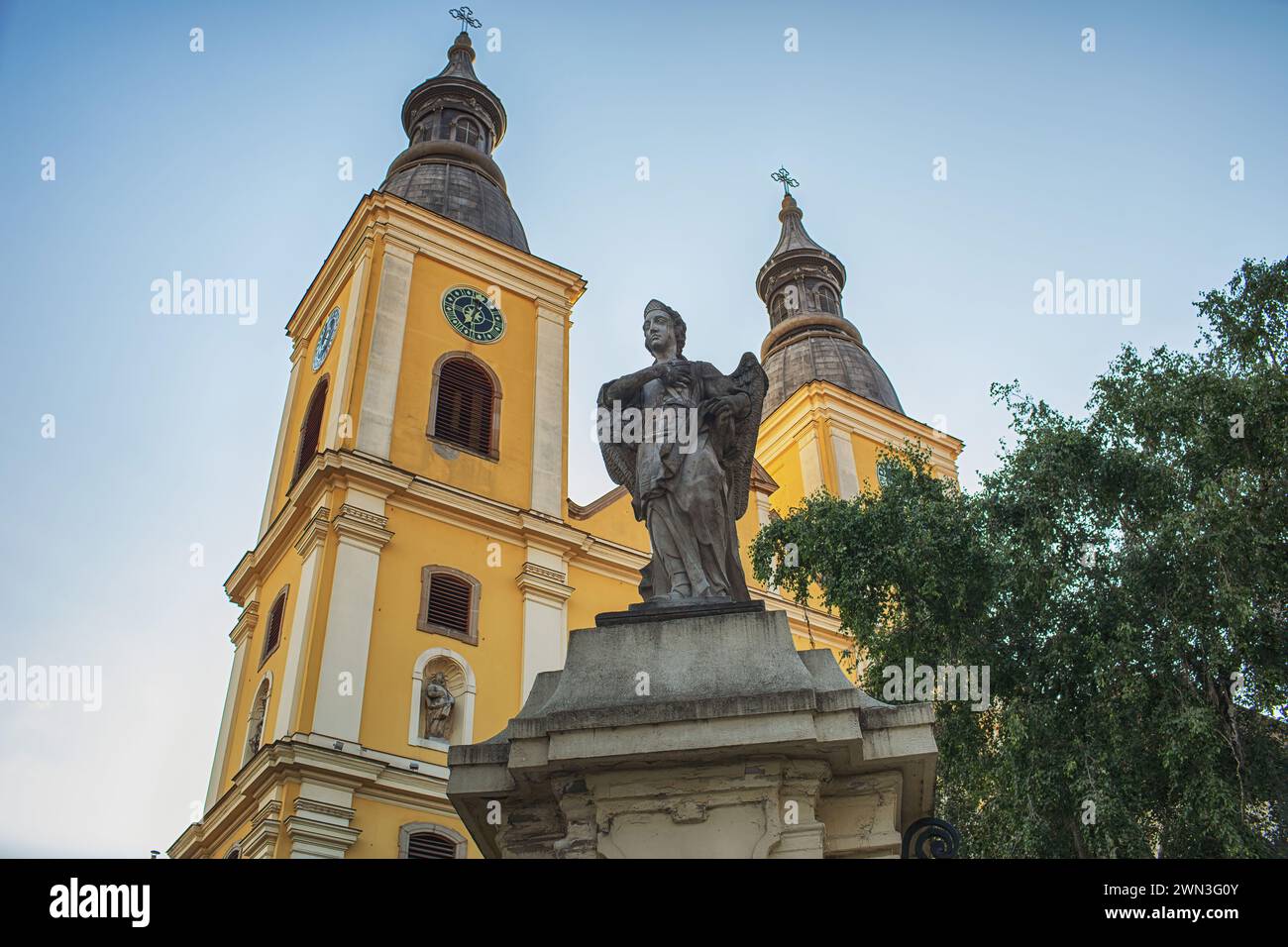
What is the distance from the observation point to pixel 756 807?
191 inches

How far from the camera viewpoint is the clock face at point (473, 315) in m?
24.7

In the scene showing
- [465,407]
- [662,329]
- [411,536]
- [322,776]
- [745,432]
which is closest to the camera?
[745,432]

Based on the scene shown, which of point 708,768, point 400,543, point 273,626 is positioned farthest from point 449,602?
point 708,768

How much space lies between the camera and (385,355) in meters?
22.7

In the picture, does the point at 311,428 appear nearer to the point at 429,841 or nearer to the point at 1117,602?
the point at 429,841

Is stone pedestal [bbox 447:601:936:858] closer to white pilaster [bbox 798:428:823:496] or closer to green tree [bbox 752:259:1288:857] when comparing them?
green tree [bbox 752:259:1288:857]

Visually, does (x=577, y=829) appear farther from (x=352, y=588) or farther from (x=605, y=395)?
(x=352, y=588)

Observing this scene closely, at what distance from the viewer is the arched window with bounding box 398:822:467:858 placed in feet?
56.8

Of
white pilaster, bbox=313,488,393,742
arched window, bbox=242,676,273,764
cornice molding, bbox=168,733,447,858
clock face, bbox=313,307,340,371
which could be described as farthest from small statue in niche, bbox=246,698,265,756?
clock face, bbox=313,307,340,371

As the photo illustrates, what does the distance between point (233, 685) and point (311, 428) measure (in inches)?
222

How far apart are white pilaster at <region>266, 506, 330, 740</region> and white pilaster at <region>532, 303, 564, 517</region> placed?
14.8 ft

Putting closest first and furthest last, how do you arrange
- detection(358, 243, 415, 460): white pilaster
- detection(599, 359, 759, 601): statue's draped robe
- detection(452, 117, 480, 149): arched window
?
detection(599, 359, 759, 601): statue's draped robe → detection(358, 243, 415, 460): white pilaster → detection(452, 117, 480, 149): arched window

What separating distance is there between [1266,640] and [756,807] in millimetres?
9406
